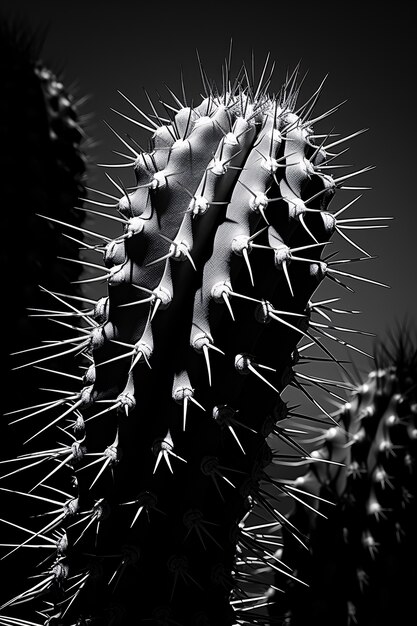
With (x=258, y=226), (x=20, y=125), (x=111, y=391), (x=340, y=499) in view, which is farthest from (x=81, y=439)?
(x=20, y=125)

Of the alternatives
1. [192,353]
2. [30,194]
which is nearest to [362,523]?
[192,353]

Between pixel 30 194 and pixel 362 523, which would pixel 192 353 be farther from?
pixel 30 194

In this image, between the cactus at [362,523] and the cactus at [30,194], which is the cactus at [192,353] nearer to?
the cactus at [362,523]

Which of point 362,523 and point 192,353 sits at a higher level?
point 192,353

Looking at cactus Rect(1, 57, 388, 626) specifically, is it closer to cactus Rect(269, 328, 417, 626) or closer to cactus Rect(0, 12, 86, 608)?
cactus Rect(269, 328, 417, 626)

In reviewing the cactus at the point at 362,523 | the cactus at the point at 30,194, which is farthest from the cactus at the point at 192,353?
the cactus at the point at 30,194

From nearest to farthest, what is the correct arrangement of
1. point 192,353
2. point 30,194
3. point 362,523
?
1. point 192,353
2. point 362,523
3. point 30,194
